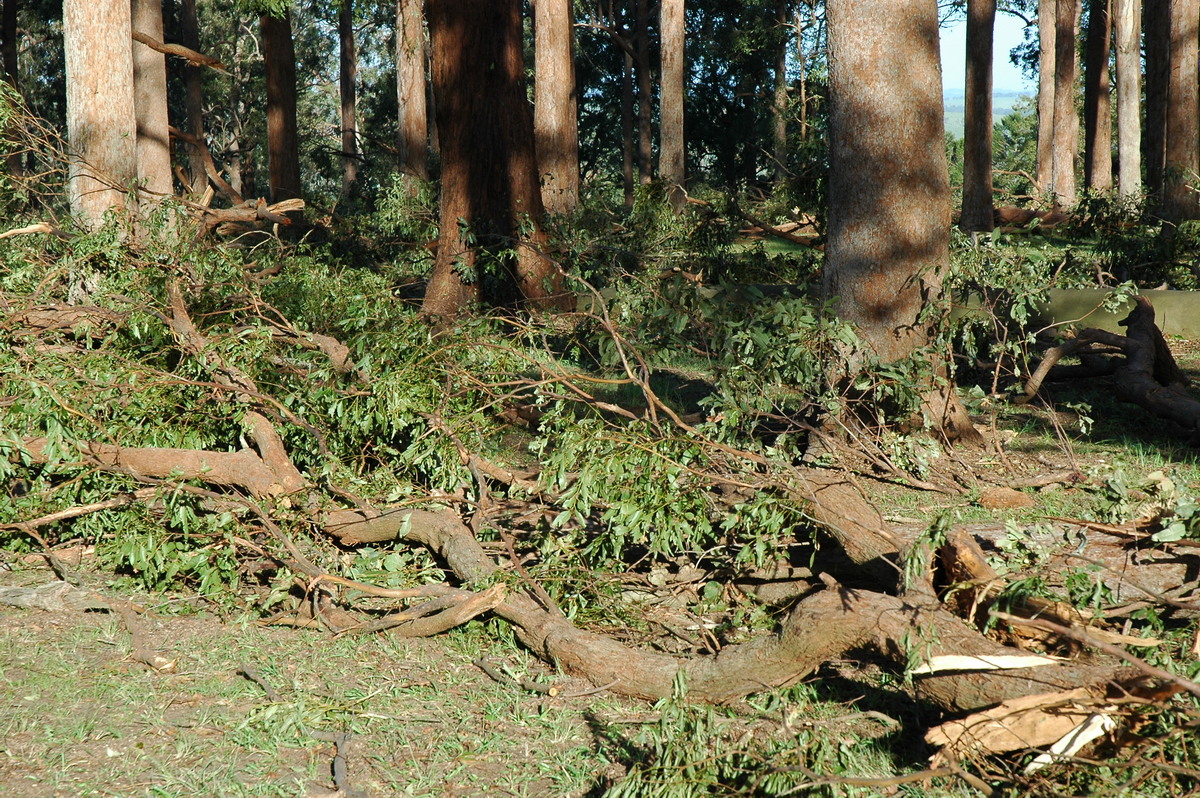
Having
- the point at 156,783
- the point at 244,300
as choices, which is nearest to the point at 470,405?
the point at 244,300

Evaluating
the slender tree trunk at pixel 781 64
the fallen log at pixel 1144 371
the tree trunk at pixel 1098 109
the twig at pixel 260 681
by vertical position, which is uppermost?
the slender tree trunk at pixel 781 64

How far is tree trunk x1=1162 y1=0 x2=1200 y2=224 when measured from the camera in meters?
13.2

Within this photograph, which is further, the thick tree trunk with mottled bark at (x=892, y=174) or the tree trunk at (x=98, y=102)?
the tree trunk at (x=98, y=102)

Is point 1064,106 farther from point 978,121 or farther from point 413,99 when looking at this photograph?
point 413,99

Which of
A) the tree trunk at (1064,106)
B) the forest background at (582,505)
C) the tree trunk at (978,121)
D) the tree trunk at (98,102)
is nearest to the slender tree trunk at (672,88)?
the tree trunk at (978,121)

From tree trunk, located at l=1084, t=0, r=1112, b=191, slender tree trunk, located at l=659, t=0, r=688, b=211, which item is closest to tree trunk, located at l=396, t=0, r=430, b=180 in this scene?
slender tree trunk, located at l=659, t=0, r=688, b=211

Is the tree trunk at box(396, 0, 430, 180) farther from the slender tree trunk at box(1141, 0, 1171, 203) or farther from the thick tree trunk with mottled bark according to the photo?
the thick tree trunk with mottled bark

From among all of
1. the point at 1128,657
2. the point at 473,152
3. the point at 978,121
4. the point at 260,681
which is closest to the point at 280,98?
the point at 473,152

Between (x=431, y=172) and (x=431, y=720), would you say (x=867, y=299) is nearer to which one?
(x=431, y=720)

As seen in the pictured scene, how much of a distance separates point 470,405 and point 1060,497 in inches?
129

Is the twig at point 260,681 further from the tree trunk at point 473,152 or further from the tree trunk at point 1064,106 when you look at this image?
the tree trunk at point 1064,106

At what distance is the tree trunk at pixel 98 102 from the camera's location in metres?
8.78

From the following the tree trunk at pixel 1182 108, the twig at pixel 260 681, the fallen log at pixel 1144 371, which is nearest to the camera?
the twig at pixel 260 681

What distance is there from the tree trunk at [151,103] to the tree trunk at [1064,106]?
1850 centimetres
